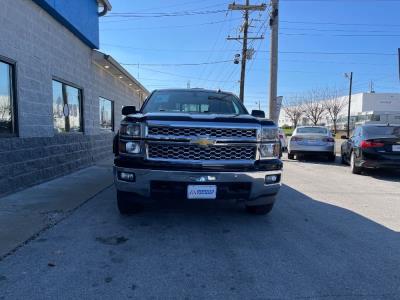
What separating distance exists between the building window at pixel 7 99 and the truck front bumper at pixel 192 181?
10.6 ft

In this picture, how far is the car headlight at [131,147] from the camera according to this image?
440cm

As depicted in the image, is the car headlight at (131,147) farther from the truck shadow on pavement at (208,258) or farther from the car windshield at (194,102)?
the car windshield at (194,102)

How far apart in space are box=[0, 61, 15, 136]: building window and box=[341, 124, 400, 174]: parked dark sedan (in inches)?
339

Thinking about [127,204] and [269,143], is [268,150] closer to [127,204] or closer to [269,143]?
[269,143]

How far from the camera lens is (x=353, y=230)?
4.84 metres

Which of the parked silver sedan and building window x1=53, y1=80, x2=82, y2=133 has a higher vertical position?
building window x1=53, y1=80, x2=82, y2=133

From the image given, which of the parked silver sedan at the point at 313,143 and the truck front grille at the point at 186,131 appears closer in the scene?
the truck front grille at the point at 186,131

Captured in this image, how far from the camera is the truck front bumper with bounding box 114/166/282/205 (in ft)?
13.9

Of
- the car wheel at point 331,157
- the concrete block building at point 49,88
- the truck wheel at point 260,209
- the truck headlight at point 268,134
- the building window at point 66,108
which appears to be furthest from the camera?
the car wheel at point 331,157

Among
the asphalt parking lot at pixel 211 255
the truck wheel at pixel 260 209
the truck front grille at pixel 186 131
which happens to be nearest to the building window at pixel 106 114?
the asphalt parking lot at pixel 211 255

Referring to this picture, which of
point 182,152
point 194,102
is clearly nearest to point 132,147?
point 182,152

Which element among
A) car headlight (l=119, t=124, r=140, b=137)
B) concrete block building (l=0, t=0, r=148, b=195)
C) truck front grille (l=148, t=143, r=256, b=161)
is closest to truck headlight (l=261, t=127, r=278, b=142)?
truck front grille (l=148, t=143, r=256, b=161)

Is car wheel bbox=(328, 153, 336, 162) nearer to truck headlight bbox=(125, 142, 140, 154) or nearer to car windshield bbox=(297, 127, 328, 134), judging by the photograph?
car windshield bbox=(297, 127, 328, 134)

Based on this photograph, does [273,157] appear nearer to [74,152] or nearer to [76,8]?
[74,152]
